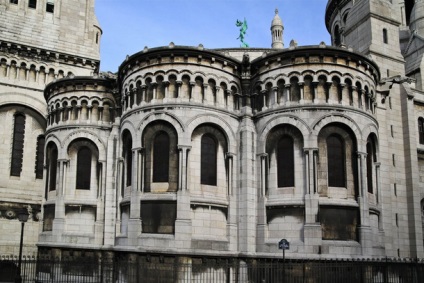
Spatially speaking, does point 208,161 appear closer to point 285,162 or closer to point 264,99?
point 285,162

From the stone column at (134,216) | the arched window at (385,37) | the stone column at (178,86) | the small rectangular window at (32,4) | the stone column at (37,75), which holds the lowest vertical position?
the stone column at (134,216)

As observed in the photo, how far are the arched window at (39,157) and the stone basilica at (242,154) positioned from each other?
3575 mm

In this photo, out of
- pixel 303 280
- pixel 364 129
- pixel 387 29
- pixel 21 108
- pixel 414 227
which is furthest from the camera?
pixel 21 108

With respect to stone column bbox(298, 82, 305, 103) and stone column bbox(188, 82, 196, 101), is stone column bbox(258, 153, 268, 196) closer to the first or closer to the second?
stone column bbox(298, 82, 305, 103)

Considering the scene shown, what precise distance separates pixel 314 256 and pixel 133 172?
34.4 ft

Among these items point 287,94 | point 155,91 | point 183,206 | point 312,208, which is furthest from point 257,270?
point 155,91

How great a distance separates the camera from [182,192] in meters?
25.0

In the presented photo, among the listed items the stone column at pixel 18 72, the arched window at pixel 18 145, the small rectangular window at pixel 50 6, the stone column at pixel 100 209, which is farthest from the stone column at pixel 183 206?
the small rectangular window at pixel 50 6

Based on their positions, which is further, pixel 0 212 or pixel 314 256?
pixel 0 212

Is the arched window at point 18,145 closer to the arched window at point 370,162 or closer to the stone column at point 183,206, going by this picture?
the stone column at point 183,206

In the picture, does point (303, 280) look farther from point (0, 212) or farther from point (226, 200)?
point (0, 212)

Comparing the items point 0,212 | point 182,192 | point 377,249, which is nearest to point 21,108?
point 0,212

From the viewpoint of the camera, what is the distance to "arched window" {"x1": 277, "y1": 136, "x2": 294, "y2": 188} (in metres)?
26.0

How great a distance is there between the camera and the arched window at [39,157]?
3628cm
